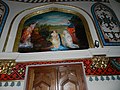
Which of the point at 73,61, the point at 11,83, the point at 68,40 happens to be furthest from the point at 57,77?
the point at 68,40

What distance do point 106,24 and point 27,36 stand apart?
8.44 feet

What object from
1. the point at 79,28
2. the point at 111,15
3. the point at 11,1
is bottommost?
the point at 79,28

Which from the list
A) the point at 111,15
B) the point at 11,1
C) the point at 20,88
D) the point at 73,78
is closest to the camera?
the point at 20,88

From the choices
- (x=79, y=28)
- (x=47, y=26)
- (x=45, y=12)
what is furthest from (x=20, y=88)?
(x=45, y=12)

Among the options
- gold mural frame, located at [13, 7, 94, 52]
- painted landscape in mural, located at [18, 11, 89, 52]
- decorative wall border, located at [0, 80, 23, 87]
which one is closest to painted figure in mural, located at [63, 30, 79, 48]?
painted landscape in mural, located at [18, 11, 89, 52]

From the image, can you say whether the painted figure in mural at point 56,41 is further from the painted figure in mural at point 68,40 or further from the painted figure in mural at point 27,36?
the painted figure in mural at point 27,36

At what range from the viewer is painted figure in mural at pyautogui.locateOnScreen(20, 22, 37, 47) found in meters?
4.80

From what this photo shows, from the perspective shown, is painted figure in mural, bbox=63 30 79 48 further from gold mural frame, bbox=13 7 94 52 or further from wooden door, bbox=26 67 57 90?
wooden door, bbox=26 67 57 90

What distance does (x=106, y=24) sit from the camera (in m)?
5.35

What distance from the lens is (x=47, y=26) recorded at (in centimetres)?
533

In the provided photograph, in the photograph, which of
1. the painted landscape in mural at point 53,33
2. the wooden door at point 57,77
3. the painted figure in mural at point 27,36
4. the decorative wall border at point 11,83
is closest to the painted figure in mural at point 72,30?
the painted landscape in mural at point 53,33

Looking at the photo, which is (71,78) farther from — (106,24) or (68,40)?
(106,24)

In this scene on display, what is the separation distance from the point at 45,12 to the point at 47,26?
76cm

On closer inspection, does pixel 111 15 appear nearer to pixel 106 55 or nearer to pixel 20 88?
pixel 106 55
